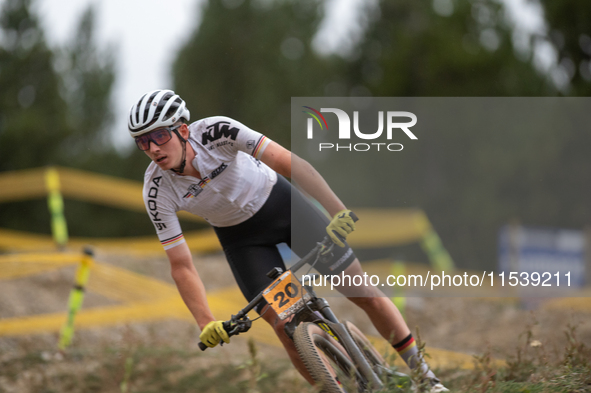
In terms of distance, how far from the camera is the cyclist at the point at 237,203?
3.74 m

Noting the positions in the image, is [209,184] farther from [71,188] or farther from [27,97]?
[27,97]

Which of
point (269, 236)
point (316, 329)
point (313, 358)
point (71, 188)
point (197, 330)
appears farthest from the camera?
point (71, 188)

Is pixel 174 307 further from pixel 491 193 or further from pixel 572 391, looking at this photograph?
pixel 491 193

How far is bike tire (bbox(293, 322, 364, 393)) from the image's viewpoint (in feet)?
10.6

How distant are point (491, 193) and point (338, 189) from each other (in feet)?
22.2

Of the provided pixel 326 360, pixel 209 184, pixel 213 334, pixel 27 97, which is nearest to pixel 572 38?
pixel 209 184

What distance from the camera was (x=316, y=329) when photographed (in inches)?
136

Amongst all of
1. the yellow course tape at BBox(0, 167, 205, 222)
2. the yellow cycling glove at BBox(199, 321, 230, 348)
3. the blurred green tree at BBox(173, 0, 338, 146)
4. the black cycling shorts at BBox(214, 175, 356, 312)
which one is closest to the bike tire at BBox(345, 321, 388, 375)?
the black cycling shorts at BBox(214, 175, 356, 312)

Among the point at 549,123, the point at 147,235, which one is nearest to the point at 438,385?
the point at 549,123

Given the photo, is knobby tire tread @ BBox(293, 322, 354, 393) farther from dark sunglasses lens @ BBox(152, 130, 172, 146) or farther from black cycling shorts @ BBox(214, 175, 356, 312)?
dark sunglasses lens @ BBox(152, 130, 172, 146)

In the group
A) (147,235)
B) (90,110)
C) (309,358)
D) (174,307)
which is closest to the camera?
(309,358)

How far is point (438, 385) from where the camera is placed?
3.85 m

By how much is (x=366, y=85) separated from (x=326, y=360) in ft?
70.9

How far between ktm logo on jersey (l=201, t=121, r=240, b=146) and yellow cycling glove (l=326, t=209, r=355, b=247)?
2.95ft
